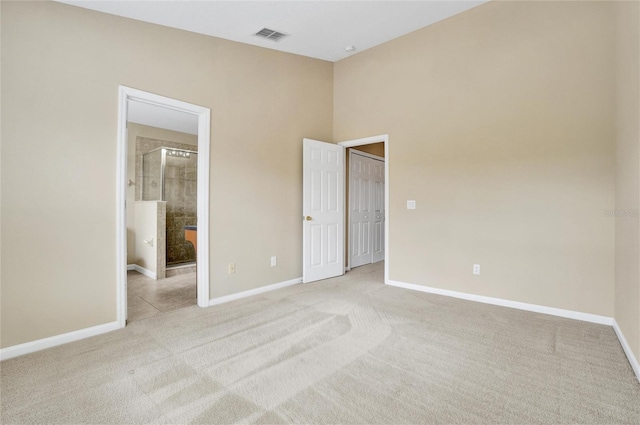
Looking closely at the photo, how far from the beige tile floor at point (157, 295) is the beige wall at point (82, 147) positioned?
484mm

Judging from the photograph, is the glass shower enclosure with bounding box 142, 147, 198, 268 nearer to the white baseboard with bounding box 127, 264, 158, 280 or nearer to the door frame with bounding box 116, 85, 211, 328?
the white baseboard with bounding box 127, 264, 158, 280

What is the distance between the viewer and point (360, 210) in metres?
5.46

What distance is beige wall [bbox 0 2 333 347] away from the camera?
218 cm

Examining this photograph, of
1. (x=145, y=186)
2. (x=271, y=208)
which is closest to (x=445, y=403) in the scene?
(x=271, y=208)

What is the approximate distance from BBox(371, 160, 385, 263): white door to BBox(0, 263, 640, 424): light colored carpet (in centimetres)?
291

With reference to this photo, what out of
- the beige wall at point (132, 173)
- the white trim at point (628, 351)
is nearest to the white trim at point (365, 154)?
the beige wall at point (132, 173)

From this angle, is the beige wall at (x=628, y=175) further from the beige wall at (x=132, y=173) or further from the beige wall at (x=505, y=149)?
the beige wall at (x=132, y=173)

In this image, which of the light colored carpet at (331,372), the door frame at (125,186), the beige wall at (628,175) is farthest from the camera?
the door frame at (125,186)

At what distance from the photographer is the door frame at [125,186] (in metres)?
2.64

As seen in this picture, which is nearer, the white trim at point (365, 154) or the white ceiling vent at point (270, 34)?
the white ceiling vent at point (270, 34)

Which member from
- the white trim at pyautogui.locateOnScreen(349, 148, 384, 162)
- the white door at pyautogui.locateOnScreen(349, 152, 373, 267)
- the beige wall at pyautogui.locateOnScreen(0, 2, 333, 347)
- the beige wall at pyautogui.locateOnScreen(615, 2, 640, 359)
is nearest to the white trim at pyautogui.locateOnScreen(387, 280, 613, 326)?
the beige wall at pyautogui.locateOnScreen(615, 2, 640, 359)

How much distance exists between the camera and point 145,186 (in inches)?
214

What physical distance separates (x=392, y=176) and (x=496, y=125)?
4.39 ft

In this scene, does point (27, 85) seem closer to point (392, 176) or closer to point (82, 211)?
point (82, 211)
